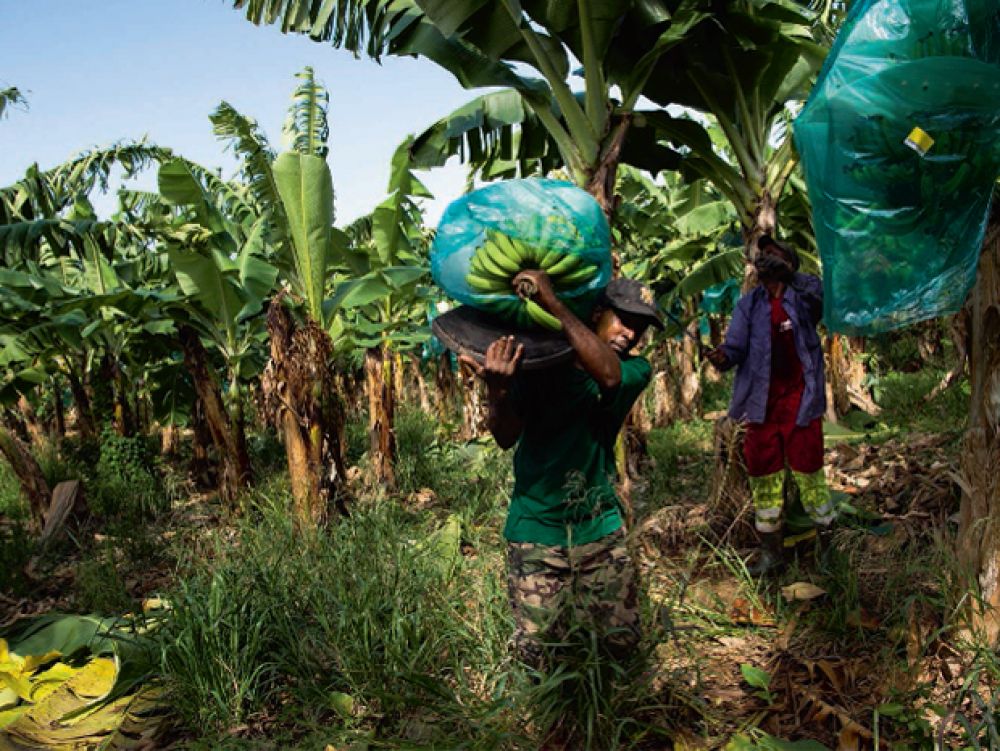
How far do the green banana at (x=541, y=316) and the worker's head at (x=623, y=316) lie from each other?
0.32 metres

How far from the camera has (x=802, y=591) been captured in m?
3.34

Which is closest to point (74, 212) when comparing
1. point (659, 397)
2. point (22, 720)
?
point (22, 720)

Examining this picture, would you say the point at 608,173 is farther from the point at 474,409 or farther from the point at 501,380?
the point at 474,409

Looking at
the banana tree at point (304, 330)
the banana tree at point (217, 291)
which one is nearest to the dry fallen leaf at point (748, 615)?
the banana tree at point (304, 330)

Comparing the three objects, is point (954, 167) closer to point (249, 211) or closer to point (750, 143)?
point (750, 143)

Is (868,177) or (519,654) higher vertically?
(868,177)

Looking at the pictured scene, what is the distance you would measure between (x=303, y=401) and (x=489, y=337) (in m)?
3.17

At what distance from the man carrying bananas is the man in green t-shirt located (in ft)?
5.37

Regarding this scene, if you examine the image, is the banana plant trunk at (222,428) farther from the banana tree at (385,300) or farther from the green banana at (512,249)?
the green banana at (512,249)

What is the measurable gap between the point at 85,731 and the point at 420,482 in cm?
420

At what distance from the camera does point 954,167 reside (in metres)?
2.10

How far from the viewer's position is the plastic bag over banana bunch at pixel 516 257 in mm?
2094

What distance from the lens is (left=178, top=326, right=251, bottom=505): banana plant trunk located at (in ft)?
21.5

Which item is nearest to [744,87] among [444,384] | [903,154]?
[903,154]
